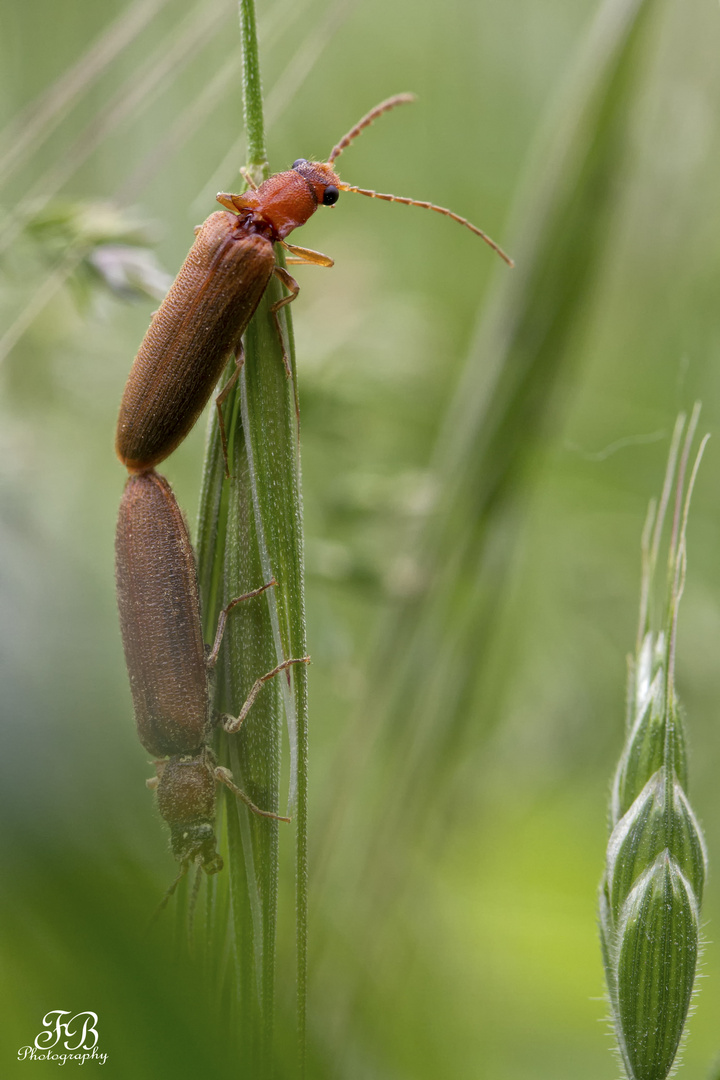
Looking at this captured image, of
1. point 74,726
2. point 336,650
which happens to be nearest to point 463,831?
point 336,650

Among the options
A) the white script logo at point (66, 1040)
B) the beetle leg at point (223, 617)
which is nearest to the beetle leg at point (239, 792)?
the beetle leg at point (223, 617)

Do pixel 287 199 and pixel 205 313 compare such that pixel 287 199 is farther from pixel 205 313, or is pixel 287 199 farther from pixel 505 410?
pixel 505 410

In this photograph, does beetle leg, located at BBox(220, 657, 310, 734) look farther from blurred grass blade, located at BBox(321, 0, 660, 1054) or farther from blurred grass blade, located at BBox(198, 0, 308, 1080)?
blurred grass blade, located at BBox(321, 0, 660, 1054)

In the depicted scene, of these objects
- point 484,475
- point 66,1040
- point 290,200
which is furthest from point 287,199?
point 66,1040

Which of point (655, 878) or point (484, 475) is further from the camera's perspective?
point (484, 475)

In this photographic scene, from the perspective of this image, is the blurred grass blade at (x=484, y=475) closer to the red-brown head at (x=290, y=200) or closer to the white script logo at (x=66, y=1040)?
the red-brown head at (x=290, y=200)

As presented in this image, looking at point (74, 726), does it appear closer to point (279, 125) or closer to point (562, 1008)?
point (562, 1008)
